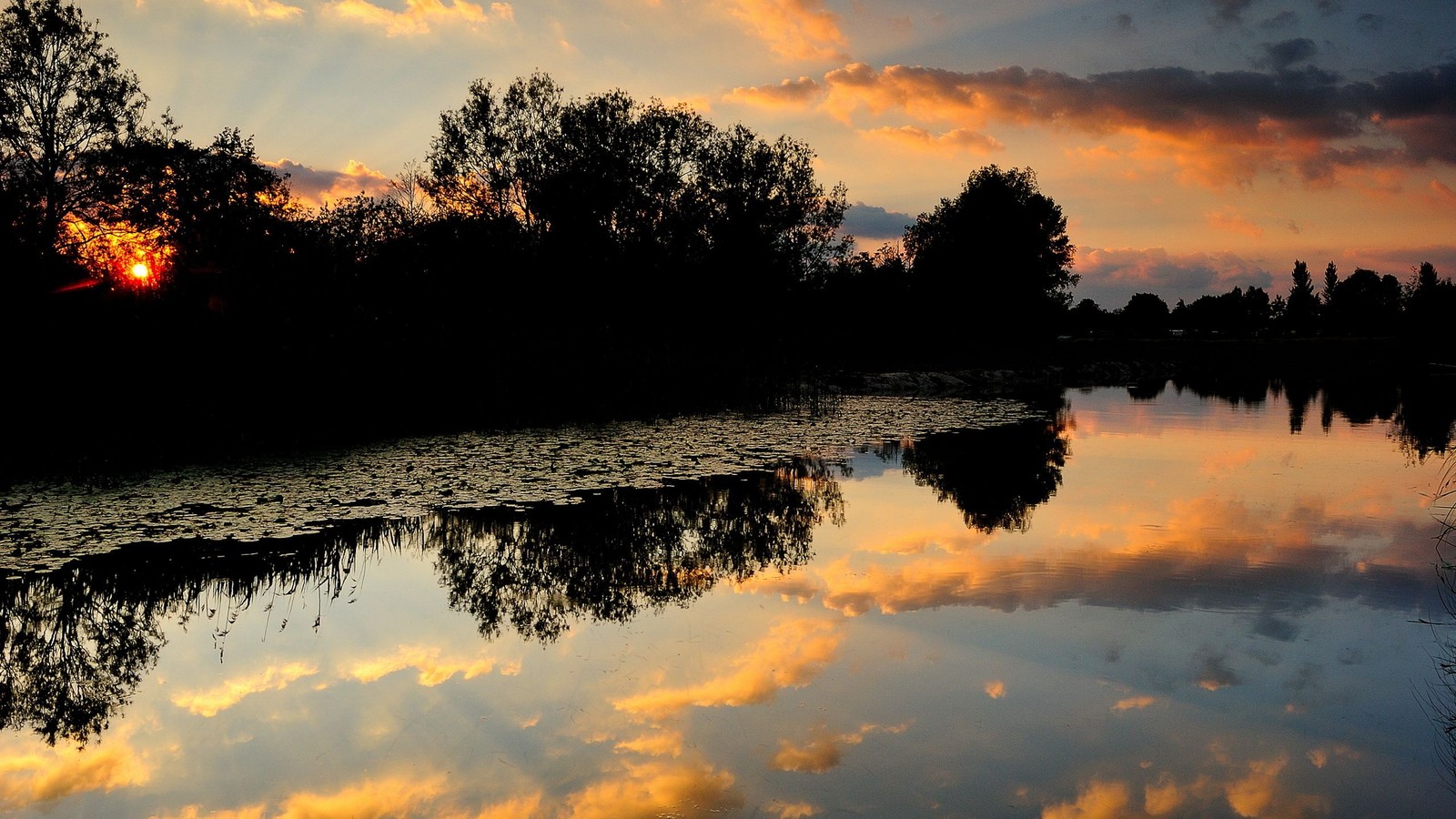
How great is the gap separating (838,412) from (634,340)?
5509mm

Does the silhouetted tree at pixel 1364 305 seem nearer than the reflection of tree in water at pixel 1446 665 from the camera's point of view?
No

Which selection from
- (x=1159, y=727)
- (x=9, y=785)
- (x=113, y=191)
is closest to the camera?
(x=9, y=785)

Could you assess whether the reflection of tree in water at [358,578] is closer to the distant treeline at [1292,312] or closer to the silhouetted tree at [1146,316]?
the distant treeline at [1292,312]

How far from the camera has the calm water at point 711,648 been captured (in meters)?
4.00

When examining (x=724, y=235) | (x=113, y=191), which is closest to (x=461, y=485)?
(x=113, y=191)

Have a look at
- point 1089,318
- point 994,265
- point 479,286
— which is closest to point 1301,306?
point 1089,318

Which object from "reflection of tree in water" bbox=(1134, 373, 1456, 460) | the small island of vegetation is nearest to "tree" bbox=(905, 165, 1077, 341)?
the small island of vegetation

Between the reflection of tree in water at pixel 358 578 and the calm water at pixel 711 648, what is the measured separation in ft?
0.11

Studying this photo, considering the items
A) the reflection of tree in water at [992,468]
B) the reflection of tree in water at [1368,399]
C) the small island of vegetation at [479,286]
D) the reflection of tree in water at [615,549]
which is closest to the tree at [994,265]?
the small island of vegetation at [479,286]

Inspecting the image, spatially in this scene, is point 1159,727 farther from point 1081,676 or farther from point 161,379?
point 161,379

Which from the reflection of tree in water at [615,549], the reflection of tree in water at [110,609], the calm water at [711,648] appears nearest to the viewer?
the calm water at [711,648]

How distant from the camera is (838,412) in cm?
2198

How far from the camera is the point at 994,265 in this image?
54.1m

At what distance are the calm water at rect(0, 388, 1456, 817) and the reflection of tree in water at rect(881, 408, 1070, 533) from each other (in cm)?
16
